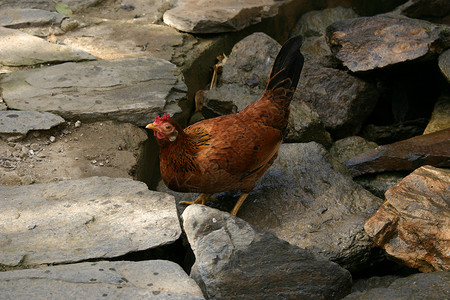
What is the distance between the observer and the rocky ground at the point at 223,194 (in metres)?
2.88

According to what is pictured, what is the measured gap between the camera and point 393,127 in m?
5.65

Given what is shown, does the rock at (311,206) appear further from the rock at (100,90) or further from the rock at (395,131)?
the rock at (395,131)

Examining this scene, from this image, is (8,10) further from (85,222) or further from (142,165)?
(85,222)

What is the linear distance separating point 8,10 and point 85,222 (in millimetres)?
3566

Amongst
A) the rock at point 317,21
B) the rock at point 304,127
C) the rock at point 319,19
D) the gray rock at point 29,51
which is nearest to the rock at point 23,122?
the gray rock at point 29,51

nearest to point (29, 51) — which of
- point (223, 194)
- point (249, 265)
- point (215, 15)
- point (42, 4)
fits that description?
point (42, 4)

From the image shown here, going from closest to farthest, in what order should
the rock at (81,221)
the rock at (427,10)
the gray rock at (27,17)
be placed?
the rock at (81,221)
the gray rock at (27,17)
the rock at (427,10)

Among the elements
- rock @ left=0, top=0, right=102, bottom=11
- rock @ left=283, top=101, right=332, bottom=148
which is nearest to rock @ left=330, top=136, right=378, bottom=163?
rock @ left=283, top=101, right=332, bottom=148

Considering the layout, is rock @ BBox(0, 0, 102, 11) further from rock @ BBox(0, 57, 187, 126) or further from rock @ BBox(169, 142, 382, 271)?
rock @ BBox(169, 142, 382, 271)

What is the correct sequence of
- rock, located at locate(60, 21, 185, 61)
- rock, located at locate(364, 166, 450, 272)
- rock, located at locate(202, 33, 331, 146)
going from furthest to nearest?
rock, located at locate(60, 21, 185, 61) → rock, located at locate(202, 33, 331, 146) → rock, located at locate(364, 166, 450, 272)

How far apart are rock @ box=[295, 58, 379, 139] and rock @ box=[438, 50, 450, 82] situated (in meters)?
0.77

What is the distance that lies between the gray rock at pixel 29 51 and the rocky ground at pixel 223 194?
0.02 meters

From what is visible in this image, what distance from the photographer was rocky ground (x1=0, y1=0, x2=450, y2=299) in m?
2.88

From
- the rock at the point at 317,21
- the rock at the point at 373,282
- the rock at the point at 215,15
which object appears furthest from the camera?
the rock at the point at 317,21
